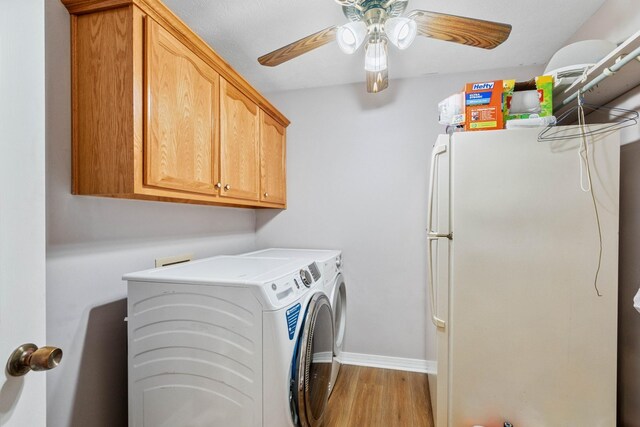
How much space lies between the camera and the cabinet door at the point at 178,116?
115 centimetres

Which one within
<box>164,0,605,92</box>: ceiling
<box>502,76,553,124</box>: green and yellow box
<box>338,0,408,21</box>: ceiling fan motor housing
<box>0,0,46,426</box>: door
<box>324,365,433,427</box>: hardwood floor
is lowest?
<box>324,365,433,427</box>: hardwood floor

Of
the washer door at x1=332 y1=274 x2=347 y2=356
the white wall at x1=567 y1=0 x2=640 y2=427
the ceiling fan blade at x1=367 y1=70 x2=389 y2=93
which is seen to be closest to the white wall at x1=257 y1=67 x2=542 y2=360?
the washer door at x1=332 y1=274 x2=347 y2=356

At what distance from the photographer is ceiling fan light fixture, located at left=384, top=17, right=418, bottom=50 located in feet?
3.95

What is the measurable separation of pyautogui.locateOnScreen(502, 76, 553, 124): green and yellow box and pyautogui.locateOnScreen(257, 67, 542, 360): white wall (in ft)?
2.62

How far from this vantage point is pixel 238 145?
1.80 meters

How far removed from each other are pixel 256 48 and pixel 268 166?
0.82 m

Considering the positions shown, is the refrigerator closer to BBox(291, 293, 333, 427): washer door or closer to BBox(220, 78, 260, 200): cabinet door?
BBox(291, 293, 333, 427): washer door

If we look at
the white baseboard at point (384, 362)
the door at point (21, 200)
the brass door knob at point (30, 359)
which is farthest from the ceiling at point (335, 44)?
the white baseboard at point (384, 362)

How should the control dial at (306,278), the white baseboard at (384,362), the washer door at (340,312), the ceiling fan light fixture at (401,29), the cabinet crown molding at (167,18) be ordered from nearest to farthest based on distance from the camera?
the cabinet crown molding at (167,18)
the ceiling fan light fixture at (401,29)
the control dial at (306,278)
the washer door at (340,312)
the white baseboard at (384,362)

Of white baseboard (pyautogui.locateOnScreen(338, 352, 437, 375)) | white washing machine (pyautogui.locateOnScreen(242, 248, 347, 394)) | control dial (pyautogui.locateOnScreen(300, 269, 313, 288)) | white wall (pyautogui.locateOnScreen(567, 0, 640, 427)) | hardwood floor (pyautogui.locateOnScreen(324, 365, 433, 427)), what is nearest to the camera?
white wall (pyautogui.locateOnScreen(567, 0, 640, 427))

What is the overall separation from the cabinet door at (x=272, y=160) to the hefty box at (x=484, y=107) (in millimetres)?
1379

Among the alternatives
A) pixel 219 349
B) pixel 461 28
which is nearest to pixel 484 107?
pixel 461 28

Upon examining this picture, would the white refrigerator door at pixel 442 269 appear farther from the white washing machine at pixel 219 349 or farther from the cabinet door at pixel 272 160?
the cabinet door at pixel 272 160

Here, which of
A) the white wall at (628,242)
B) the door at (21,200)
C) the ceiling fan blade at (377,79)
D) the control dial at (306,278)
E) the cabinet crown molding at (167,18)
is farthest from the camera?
the ceiling fan blade at (377,79)
